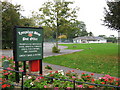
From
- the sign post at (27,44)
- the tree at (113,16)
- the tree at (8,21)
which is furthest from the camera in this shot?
the tree at (8,21)

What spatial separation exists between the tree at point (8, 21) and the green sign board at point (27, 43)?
21.7 m

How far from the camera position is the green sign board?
5.96 m

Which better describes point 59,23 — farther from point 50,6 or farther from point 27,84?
point 27,84

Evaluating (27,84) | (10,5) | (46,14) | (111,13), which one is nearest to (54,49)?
(46,14)

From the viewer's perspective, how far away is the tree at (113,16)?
13748mm

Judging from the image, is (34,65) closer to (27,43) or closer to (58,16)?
(27,43)

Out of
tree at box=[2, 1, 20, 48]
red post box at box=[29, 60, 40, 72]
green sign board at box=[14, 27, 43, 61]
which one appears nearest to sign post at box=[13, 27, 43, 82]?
green sign board at box=[14, 27, 43, 61]

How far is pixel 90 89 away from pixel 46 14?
1654cm

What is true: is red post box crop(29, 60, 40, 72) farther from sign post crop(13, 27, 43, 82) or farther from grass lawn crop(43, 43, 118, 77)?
grass lawn crop(43, 43, 118, 77)

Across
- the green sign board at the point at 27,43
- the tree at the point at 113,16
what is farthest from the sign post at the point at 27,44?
the tree at the point at 113,16

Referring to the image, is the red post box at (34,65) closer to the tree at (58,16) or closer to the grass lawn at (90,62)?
the grass lawn at (90,62)

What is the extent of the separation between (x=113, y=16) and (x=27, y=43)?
10.7 meters

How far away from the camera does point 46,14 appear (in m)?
19.9

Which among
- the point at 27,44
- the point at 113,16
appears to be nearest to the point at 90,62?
the point at 113,16
